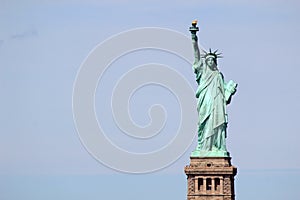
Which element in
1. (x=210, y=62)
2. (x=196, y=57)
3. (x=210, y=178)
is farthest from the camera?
(x=210, y=62)

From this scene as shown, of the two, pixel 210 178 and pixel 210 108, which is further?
pixel 210 108

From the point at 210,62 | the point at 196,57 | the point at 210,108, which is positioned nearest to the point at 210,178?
the point at 210,108

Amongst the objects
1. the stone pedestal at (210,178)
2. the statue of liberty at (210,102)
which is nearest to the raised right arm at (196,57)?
the statue of liberty at (210,102)

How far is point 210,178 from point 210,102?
4.99 metres

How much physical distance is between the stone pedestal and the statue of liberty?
2.15 ft

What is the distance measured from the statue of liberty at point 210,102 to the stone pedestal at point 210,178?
656mm

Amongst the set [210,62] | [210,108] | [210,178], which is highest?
[210,62]

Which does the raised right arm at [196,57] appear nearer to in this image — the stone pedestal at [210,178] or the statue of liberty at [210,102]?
the statue of liberty at [210,102]

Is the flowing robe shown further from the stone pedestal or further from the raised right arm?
the stone pedestal

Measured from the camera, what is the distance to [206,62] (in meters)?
116

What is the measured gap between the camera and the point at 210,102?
116438mm

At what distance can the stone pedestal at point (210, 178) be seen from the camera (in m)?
115

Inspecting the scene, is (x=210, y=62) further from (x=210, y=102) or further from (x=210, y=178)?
(x=210, y=178)

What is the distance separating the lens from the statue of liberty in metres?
116
